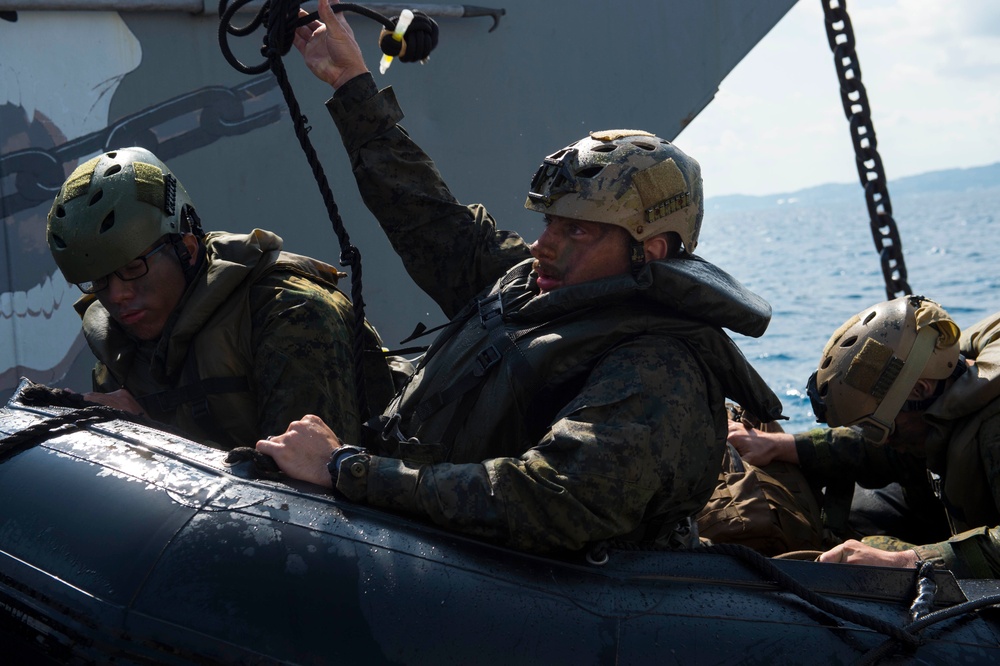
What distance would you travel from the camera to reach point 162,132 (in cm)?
498

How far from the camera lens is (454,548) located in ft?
6.16

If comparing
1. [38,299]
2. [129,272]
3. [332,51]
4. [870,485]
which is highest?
[332,51]

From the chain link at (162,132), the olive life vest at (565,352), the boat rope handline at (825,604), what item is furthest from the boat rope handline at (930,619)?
the chain link at (162,132)

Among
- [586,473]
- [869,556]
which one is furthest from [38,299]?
[869,556]

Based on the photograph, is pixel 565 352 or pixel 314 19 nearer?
pixel 565 352

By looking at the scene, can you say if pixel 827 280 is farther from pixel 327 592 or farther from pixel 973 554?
pixel 327 592

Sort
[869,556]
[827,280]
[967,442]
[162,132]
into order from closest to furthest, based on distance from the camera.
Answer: [869,556]
[967,442]
[162,132]
[827,280]

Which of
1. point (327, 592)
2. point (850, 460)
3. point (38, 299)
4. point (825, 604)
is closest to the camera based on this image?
point (327, 592)

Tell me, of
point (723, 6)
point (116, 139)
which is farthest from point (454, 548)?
point (723, 6)

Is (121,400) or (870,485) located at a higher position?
(121,400)

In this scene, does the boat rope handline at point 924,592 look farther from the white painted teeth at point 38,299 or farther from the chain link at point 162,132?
the chain link at point 162,132

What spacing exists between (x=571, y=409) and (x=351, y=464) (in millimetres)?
425

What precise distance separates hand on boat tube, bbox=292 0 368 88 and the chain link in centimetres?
224

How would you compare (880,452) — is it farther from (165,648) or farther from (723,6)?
(723,6)
